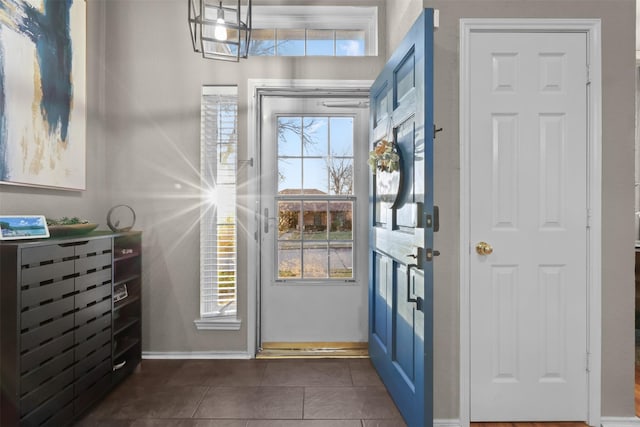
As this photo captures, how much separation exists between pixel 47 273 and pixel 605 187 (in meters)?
2.96

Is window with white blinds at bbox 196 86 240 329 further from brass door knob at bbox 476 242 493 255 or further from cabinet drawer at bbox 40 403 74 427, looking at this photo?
brass door knob at bbox 476 242 493 255

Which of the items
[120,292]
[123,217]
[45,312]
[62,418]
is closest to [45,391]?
[62,418]

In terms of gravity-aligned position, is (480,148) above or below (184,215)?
above

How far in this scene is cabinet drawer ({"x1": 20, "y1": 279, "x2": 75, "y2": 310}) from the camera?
1729 mm

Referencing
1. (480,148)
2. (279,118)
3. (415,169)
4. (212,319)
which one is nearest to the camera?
(415,169)

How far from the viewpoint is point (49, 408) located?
1.88m

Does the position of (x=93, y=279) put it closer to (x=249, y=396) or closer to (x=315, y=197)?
(x=249, y=396)

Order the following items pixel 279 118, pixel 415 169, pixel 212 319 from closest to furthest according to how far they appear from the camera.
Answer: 1. pixel 415 169
2. pixel 212 319
3. pixel 279 118

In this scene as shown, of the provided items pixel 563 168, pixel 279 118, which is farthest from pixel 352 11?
pixel 563 168

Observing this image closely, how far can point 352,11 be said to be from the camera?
321 centimetres

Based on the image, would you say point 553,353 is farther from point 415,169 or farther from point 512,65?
point 512,65

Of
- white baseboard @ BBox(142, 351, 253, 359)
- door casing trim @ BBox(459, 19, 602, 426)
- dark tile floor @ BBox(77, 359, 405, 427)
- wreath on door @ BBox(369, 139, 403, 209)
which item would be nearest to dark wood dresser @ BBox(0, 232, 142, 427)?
dark tile floor @ BBox(77, 359, 405, 427)

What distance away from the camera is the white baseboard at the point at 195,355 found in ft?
10.2

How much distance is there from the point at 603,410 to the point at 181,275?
295 cm
